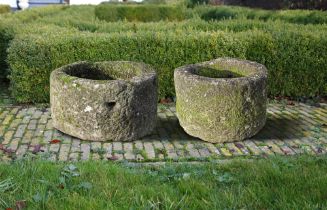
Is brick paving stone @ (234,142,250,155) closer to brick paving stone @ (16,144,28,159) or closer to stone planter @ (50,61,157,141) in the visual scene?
stone planter @ (50,61,157,141)

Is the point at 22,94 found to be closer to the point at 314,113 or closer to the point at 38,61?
the point at 38,61

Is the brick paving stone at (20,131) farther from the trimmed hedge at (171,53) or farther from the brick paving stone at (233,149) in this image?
the brick paving stone at (233,149)

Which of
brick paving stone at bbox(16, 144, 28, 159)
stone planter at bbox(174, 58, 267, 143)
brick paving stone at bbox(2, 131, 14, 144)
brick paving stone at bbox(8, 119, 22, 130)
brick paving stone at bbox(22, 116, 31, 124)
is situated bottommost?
brick paving stone at bbox(22, 116, 31, 124)

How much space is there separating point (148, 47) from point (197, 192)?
458 centimetres

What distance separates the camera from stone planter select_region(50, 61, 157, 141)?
560 centimetres

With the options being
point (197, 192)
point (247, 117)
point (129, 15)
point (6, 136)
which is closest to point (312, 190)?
point (197, 192)

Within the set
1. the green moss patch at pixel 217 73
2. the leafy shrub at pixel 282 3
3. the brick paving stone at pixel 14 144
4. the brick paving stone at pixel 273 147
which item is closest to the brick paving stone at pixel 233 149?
the brick paving stone at pixel 273 147

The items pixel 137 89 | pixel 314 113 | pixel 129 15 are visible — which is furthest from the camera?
pixel 129 15

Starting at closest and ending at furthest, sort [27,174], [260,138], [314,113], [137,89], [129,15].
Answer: [27,174] → [137,89] → [260,138] → [314,113] → [129,15]

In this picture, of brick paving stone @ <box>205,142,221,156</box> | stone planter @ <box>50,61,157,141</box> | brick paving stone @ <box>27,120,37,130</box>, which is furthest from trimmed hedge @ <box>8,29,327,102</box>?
brick paving stone @ <box>205,142,221,156</box>

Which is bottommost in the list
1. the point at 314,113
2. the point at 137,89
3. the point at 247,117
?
the point at 314,113

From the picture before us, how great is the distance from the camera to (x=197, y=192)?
143 inches

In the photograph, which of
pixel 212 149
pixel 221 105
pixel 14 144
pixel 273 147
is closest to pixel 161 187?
pixel 212 149

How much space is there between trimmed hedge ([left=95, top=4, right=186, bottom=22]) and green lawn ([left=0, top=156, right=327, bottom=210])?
49.9 ft
